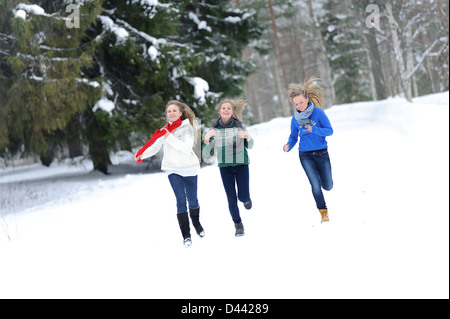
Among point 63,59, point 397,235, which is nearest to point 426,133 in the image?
point 397,235

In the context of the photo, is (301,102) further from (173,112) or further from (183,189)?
(183,189)

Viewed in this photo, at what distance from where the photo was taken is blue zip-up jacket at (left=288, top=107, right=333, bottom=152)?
171 inches

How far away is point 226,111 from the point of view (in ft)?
14.4

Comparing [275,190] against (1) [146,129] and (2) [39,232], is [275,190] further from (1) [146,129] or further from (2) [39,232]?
(1) [146,129]

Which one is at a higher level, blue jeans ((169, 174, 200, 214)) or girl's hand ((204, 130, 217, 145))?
girl's hand ((204, 130, 217, 145))

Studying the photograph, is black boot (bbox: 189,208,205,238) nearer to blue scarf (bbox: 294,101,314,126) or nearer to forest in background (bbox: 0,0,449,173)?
blue scarf (bbox: 294,101,314,126)

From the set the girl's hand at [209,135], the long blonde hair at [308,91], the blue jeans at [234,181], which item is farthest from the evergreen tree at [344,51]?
the girl's hand at [209,135]

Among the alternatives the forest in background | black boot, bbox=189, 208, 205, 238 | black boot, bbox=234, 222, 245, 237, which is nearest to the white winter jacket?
black boot, bbox=189, 208, 205, 238

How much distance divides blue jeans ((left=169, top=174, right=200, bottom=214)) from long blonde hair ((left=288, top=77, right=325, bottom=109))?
1443mm

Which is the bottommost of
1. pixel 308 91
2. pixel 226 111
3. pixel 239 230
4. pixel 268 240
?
pixel 268 240

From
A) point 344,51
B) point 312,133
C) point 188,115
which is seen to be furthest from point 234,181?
point 344,51

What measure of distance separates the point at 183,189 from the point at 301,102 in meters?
1.62

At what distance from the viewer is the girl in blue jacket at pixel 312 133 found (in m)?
4.34

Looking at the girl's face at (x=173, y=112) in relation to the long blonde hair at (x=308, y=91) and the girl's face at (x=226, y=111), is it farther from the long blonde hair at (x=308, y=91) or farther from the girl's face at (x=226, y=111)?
the long blonde hair at (x=308, y=91)
